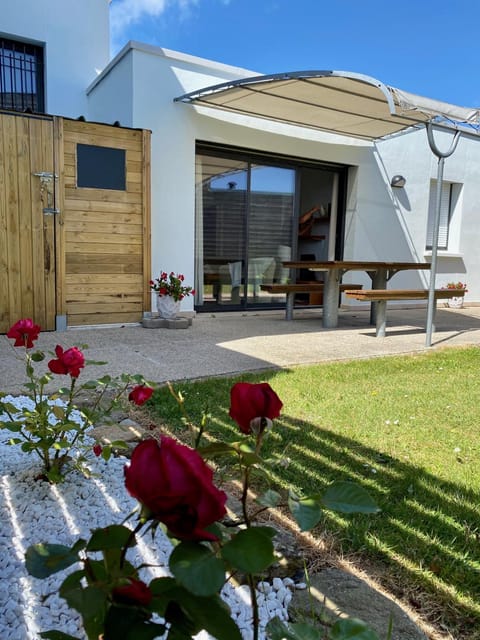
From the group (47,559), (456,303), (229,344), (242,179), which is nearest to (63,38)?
(242,179)

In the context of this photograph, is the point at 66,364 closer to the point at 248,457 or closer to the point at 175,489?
the point at 248,457

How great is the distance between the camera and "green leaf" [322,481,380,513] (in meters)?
0.63

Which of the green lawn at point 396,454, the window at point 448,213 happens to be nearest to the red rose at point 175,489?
the green lawn at point 396,454

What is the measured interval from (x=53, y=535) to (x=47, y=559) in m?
0.99

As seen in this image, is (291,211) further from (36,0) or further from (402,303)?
(36,0)

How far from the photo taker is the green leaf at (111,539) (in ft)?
1.83

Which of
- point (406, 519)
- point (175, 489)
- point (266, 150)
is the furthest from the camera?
point (266, 150)

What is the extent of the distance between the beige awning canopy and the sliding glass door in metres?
0.83

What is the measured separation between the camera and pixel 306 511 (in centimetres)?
67

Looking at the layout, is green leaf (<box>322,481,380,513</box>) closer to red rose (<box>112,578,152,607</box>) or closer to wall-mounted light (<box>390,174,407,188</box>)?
red rose (<box>112,578,152,607</box>)

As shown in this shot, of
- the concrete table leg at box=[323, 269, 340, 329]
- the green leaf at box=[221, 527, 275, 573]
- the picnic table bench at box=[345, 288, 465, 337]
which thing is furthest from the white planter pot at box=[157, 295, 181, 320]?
the green leaf at box=[221, 527, 275, 573]

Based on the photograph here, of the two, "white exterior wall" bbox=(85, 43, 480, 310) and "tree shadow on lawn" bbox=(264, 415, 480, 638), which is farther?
"white exterior wall" bbox=(85, 43, 480, 310)

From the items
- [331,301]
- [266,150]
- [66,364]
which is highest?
[266,150]

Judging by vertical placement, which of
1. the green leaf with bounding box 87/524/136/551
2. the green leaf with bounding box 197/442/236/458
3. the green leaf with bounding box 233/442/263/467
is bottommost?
the green leaf with bounding box 87/524/136/551
